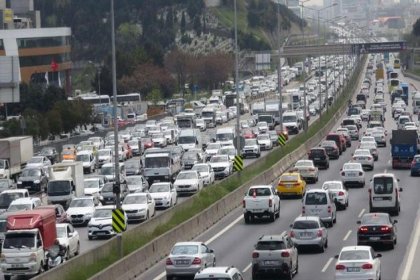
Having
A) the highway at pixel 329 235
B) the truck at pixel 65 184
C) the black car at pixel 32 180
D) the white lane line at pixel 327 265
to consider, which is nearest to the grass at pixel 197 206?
the highway at pixel 329 235

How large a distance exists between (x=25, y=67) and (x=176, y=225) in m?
114

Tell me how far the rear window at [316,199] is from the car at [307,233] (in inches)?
260

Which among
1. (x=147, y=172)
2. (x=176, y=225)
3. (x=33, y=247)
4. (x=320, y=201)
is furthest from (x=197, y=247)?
(x=147, y=172)

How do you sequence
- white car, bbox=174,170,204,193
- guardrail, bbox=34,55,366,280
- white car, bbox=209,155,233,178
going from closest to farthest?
guardrail, bbox=34,55,366,280 → white car, bbox=174,170,204,193 → white car, bbox=209,155,233,178

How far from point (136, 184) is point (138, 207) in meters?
9.10

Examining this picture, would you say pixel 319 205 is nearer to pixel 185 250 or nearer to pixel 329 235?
pixel 329 235

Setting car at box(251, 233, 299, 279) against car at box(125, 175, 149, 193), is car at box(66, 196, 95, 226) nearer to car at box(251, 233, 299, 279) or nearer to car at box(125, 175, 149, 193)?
car at box(125, 175, 149, 193)

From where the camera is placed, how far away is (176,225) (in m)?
43.6

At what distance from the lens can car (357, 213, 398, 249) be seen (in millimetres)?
38875

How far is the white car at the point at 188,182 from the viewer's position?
59.4m

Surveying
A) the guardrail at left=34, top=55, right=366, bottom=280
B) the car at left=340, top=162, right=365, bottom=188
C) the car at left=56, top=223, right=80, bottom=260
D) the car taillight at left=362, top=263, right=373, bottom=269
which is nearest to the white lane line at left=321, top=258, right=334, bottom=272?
the car taillight at left=362, top=263, right=373, bottom=269

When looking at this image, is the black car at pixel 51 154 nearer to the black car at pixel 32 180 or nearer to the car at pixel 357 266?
the black car at pixel 32 180

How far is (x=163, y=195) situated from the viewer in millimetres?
54000

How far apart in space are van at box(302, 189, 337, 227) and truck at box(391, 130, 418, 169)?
84.3 feet
